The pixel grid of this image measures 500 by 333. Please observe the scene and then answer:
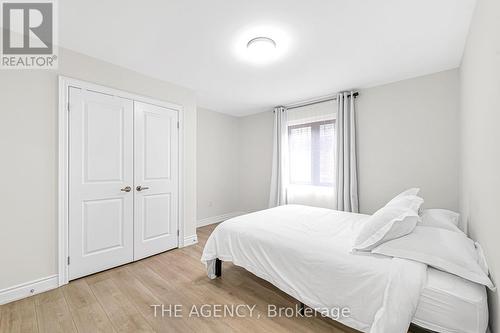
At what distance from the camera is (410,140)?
9.64 feet

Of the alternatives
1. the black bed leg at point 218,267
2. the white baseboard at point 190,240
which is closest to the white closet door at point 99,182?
the white baseboard at point 190,240

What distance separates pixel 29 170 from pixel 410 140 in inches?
181

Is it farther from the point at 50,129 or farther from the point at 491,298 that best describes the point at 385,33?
the point at 50,129

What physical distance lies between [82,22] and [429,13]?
3.02 m

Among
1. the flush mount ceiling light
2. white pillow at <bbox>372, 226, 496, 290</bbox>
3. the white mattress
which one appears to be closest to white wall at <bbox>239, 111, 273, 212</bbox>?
the flush mount ceiling light

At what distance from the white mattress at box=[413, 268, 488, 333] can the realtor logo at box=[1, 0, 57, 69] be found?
134 inches

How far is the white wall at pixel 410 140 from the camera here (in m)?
2.70

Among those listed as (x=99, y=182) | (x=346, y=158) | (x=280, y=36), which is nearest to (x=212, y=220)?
(x=99, y=182)

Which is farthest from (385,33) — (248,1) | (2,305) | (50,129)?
(2,305)

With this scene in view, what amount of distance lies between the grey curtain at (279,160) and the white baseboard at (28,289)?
3.37m

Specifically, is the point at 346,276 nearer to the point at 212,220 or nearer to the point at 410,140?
the point at 410,140

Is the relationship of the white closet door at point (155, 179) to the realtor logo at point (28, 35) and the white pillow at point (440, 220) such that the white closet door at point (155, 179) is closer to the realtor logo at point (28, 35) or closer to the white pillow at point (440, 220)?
the realtor logo at point (28, 35)

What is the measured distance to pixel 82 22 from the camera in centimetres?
186

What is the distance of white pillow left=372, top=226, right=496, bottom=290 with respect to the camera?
1205 millimetres
